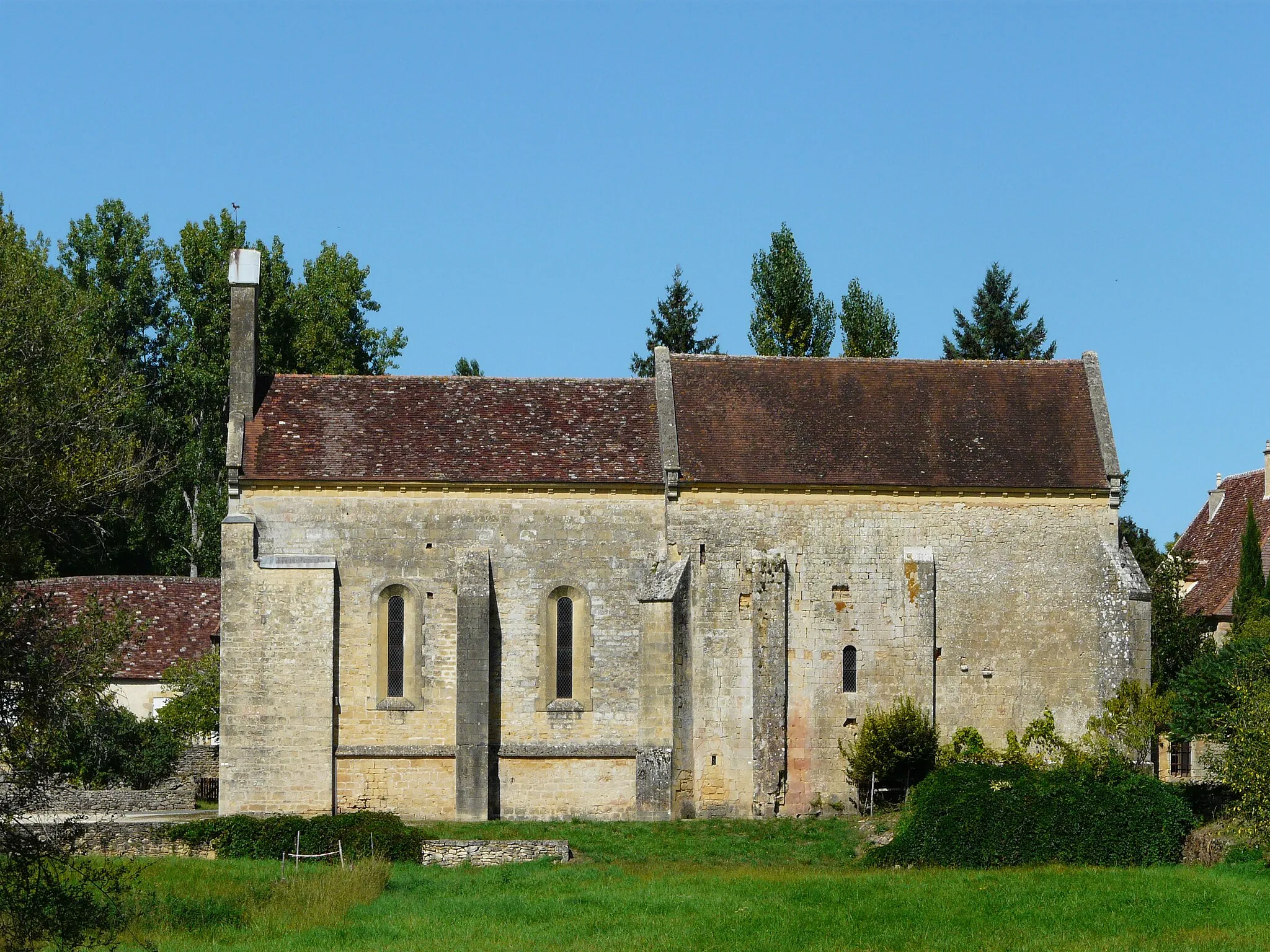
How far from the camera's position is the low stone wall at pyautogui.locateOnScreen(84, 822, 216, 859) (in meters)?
29.7

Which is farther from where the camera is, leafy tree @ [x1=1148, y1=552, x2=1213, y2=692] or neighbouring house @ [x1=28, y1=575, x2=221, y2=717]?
neighbouring house @ [x1=28, y1=575, x2=221, y2=717]

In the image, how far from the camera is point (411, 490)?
35.7 metres

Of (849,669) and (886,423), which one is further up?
(886,423)

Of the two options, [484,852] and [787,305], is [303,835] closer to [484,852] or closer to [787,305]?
[484,852]

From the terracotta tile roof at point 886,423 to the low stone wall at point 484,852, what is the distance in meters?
10.2

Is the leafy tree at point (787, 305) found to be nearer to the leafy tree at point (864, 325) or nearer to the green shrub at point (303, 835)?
the leafy tree at point (864, 325)

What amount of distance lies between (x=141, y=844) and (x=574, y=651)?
10.2 metres

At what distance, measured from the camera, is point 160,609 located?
47.2m

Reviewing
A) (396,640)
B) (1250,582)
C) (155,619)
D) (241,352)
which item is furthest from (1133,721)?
(155,619)

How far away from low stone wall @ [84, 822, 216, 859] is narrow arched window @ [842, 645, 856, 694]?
45.9ft

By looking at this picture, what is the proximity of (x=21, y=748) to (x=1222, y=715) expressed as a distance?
23008 millimetres

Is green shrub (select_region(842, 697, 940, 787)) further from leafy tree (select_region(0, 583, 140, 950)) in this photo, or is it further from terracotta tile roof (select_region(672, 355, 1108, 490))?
leafy tree (select_region(0, 583, 140, 950))

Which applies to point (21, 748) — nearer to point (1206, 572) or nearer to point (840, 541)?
point (840, 541)

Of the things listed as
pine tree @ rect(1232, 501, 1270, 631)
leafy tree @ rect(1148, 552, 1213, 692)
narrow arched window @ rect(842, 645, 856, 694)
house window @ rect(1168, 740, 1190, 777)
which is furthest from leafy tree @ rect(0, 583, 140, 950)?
house window @ rect(1168, 740, 1190, 777)
